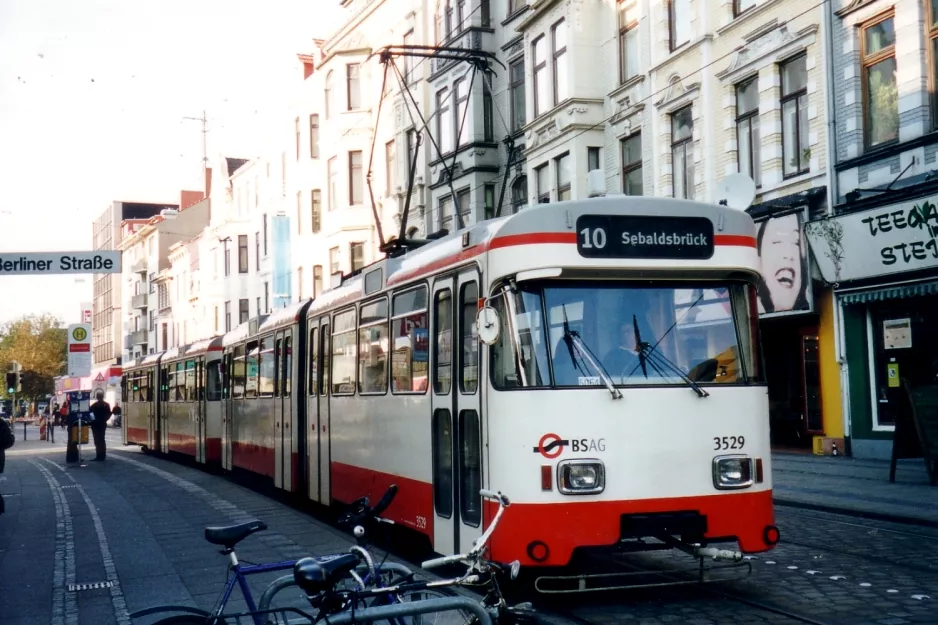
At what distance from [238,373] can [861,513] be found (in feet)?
38.7

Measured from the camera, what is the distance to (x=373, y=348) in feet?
→ 40.1

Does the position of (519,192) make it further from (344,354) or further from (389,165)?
(344,354)

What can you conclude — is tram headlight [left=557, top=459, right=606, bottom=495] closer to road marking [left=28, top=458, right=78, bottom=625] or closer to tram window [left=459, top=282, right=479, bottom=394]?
tram window [left=459, top=282, right=479, bottom=394]

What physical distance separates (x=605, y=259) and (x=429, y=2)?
30.5 metres

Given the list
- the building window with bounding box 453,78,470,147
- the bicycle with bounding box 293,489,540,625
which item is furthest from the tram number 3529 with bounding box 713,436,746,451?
the building window with bounding box 453,78,470,147

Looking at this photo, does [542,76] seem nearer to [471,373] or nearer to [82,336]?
[82,336]

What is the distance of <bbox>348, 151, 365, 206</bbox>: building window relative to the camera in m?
43.1

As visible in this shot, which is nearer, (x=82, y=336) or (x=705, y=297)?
(x=705, y=297)

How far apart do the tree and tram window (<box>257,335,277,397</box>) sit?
8077cm

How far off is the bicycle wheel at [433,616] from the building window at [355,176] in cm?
3829

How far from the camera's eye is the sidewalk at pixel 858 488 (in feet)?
43.0

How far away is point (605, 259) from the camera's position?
27.6ft

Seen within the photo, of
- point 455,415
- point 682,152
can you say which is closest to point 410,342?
point 455,415

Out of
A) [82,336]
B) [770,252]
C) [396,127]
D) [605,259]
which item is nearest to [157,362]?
[82,336]
